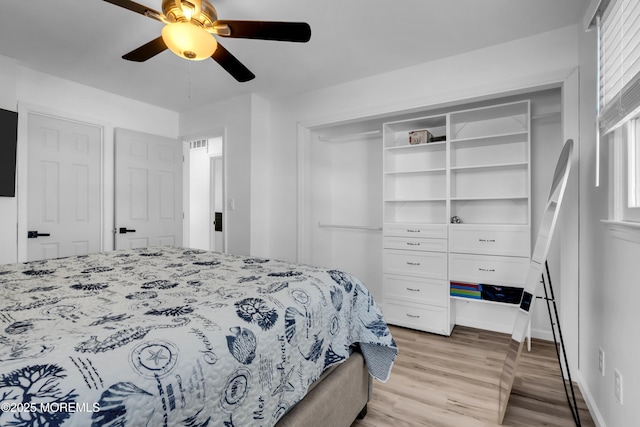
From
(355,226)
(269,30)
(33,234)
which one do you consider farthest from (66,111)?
(355,226)

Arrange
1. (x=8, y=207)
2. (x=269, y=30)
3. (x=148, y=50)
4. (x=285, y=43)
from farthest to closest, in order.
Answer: (x=8, y=207) < (x=285, y=43) < (x=148, y=50) < (x=269, y=30)

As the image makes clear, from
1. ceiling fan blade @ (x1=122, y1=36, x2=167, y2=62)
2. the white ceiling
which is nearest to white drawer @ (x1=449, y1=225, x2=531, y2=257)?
the white ceiling

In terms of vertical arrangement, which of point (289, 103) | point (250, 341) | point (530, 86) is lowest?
point (250, 341)

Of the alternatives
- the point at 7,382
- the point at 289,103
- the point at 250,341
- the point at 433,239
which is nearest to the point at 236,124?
the point at 289,103

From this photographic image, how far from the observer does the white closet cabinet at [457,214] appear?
2.73m

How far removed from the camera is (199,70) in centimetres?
302

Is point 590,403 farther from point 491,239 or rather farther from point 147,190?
point 147,190

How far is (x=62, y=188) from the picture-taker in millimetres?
3213

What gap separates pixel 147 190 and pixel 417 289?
333cm

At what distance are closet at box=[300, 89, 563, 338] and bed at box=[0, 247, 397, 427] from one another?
1487 millimetres

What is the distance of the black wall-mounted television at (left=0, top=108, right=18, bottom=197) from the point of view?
8.84 feet

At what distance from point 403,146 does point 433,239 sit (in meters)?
0.97

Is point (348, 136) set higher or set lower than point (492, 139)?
higher

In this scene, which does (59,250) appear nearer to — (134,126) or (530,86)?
(134,126)
